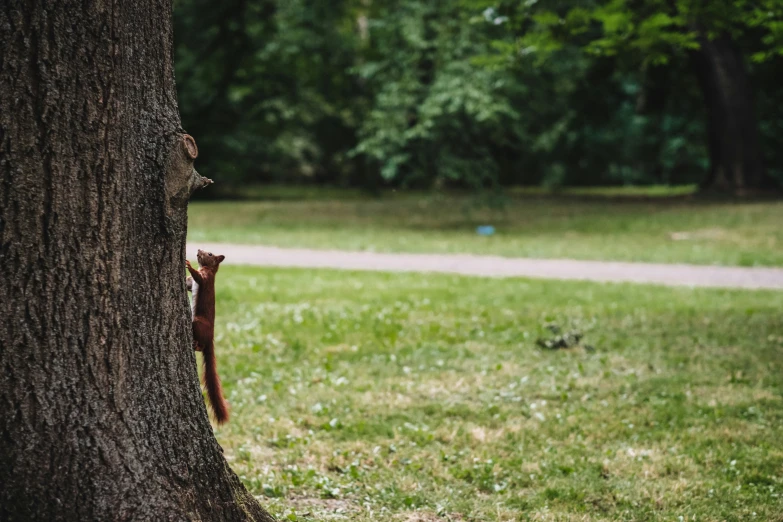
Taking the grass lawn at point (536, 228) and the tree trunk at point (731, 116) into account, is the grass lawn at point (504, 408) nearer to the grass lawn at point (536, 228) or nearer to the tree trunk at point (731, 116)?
the grass lawn at point (536, 228)

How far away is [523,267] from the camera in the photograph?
44.2 feet

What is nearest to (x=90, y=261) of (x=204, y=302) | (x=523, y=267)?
(x=204, y=302)

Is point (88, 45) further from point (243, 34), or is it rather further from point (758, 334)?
point (243, 34)

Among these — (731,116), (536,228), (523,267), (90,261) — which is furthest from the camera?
(731,116)

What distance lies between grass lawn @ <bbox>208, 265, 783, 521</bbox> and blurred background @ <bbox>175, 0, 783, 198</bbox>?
298 centimetres

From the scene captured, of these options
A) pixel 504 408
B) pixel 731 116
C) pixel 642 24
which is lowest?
pixel 504 408

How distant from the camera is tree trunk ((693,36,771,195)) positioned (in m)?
26.0

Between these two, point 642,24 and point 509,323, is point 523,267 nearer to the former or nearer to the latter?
point 509,323

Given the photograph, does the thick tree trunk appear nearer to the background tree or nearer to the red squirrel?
the red squirrel

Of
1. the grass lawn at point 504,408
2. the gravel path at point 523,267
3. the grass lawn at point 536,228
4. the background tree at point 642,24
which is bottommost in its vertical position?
the grass lawn at point 504,408

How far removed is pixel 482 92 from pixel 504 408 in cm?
1437

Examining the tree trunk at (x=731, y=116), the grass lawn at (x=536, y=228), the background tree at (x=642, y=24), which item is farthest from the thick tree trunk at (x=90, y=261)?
the tree trunk at (x=731, y=116)

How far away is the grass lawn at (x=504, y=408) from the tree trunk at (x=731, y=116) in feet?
58.3

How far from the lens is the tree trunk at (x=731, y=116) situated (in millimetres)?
25953
